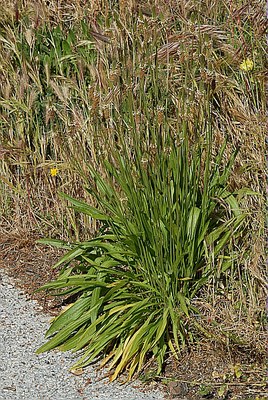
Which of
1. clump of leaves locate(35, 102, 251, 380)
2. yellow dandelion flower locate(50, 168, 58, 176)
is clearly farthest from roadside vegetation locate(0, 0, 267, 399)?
yellow dandelion flower locate(50, 168, 58, 176)

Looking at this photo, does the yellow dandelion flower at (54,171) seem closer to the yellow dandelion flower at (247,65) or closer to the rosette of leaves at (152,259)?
the rosette of leaves at (152,259)

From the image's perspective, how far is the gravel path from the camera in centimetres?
400

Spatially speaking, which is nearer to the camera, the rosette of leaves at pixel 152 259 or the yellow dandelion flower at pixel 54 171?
the rosette of leaves at pixel 152 259

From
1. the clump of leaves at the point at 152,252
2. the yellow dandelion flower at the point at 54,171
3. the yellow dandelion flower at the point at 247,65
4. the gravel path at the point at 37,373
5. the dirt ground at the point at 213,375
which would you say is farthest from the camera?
the yellow dandelion flower at the point at 54,171

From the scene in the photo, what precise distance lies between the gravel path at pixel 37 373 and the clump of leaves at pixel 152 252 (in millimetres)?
84

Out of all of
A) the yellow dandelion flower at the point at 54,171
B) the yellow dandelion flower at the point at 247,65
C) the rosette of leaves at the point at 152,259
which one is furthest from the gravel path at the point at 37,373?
the yellow dandelion flower at the point at 247,65

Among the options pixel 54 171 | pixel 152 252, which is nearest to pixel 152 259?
pixel 152 252

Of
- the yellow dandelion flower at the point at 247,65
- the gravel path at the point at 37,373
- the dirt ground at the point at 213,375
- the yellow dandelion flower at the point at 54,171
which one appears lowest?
the gravel path at the point at 37,373

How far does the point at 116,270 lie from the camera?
14.4ft

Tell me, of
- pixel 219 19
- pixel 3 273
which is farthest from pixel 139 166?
pixel 3 273

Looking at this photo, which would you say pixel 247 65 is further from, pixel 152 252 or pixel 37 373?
pixel 37 373

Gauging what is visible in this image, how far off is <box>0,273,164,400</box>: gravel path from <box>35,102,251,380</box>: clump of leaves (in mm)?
84

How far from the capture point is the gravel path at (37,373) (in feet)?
13.1

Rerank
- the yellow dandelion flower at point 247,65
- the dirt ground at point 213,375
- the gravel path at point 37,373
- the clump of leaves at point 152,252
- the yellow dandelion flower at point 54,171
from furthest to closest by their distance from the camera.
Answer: the yellow dandelion flower at point 54,171
the yellow dandelion flower at point 247,65
the clump of leaves at point 152,252
the gravel path at point 37,373
the dirt ground at point 213,375
